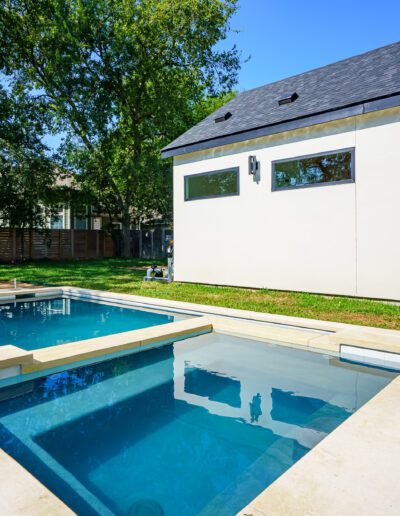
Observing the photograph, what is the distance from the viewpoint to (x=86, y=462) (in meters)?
2.61

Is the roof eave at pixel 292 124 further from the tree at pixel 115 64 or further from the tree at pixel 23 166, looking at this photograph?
the tree at pixel 23 166

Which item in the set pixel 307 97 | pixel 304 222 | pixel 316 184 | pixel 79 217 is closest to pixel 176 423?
pixel 304 222

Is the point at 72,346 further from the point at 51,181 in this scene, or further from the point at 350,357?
the point at 51,181

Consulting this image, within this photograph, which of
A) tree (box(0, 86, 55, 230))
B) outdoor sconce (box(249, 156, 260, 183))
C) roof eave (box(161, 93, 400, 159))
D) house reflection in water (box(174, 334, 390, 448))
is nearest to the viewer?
house reflection in water (box(174, 334, 390, 448))

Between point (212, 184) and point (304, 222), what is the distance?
310cm

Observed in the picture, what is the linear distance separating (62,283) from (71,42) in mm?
11193

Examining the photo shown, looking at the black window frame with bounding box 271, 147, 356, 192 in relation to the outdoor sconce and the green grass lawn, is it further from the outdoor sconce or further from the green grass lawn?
the green grass lawn

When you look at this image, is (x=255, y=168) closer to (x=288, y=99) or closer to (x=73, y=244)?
(x=288, y=99)

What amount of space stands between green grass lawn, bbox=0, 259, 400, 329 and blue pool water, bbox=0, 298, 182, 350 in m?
1.20

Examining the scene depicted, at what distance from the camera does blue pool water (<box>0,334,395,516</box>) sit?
7.70ft

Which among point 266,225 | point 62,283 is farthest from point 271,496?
point 62,283

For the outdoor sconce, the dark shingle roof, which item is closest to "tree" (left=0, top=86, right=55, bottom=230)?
the dark shingle roof

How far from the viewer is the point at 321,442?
2.46m

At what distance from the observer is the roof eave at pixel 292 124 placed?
737cm
